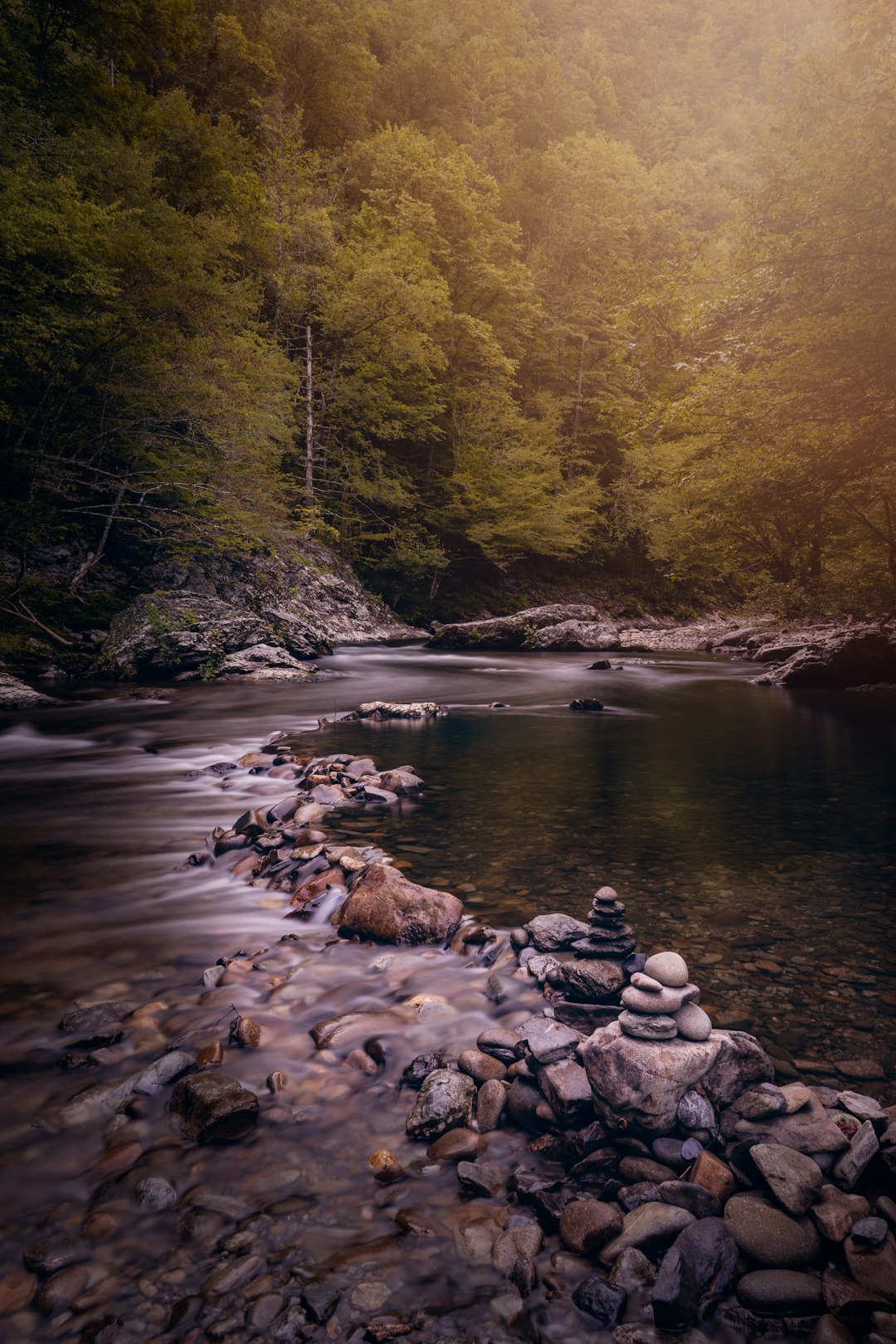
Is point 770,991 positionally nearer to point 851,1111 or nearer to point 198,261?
point 851,1111

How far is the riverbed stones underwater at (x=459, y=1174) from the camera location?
6.03ft

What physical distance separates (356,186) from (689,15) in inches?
3568

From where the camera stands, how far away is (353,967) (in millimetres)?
3793

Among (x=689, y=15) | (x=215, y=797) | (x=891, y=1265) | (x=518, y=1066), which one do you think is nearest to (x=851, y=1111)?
(x=891, y=1265)

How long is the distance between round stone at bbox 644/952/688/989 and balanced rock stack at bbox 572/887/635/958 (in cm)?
64

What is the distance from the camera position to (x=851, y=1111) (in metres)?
2.48

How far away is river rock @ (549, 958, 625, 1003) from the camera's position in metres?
3.32

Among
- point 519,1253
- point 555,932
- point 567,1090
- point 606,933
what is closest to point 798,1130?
point 567,1090

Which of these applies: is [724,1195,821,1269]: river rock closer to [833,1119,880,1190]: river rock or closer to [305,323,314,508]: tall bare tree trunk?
[833,1119,880,1190]: river rock

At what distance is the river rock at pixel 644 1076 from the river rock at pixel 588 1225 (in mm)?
368

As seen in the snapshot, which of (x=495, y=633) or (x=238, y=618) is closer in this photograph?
(x=238, y=618)

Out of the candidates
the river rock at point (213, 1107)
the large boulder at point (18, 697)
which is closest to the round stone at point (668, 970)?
the river rock at point (213, 1107)

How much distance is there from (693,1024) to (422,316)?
3020 cm

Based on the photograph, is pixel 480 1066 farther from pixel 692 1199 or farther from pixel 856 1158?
pixel 856 1158
